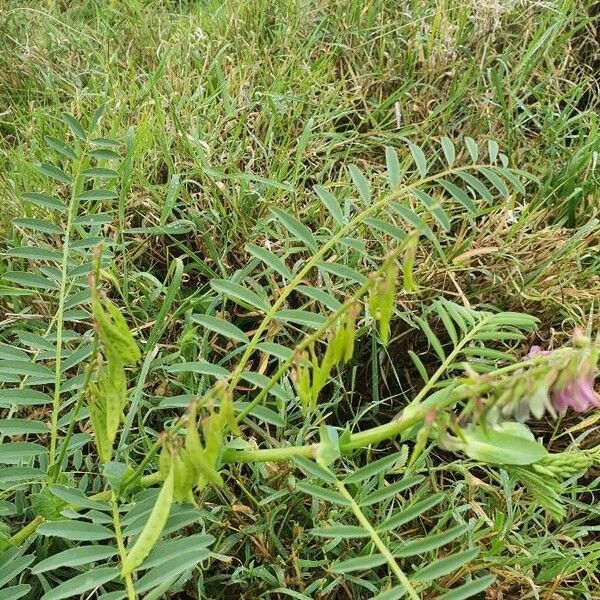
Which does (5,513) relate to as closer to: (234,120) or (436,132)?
(234,120)

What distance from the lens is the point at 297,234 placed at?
3.99 feet

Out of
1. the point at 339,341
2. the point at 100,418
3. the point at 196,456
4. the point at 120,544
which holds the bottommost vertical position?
the point at 120,544

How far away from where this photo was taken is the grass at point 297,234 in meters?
1.29

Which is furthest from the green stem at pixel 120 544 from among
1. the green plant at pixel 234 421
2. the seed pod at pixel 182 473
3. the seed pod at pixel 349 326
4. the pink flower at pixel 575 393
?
the pink flower at pixel 575 393

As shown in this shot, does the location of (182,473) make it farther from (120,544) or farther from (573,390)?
(573,390)

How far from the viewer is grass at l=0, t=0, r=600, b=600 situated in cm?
129

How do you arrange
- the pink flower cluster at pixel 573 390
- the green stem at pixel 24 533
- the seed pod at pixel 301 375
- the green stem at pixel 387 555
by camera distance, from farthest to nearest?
1. the green stem at pixel 24 533
2. the green stem at pixel 387 555
3. the seed pod at pixel 301 375
4. the pink flower cluster at pixel 573 390

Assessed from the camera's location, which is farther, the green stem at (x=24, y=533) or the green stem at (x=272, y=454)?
the green stem at (x=24, y=533)

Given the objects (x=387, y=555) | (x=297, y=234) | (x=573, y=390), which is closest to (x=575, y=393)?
(x=573, y=390)

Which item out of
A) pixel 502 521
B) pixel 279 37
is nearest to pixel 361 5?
pixel 279 37

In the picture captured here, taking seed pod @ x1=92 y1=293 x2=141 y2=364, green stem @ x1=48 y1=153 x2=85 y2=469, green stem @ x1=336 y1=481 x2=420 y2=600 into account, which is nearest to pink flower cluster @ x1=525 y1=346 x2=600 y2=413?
green stem @ x1=336 y1=481 x2=420 y2=600

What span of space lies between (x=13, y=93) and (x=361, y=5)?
84cm

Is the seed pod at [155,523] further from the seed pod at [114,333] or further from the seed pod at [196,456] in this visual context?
the seed pod at [114,333]

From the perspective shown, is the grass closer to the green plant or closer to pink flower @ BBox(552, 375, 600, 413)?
the green plant
